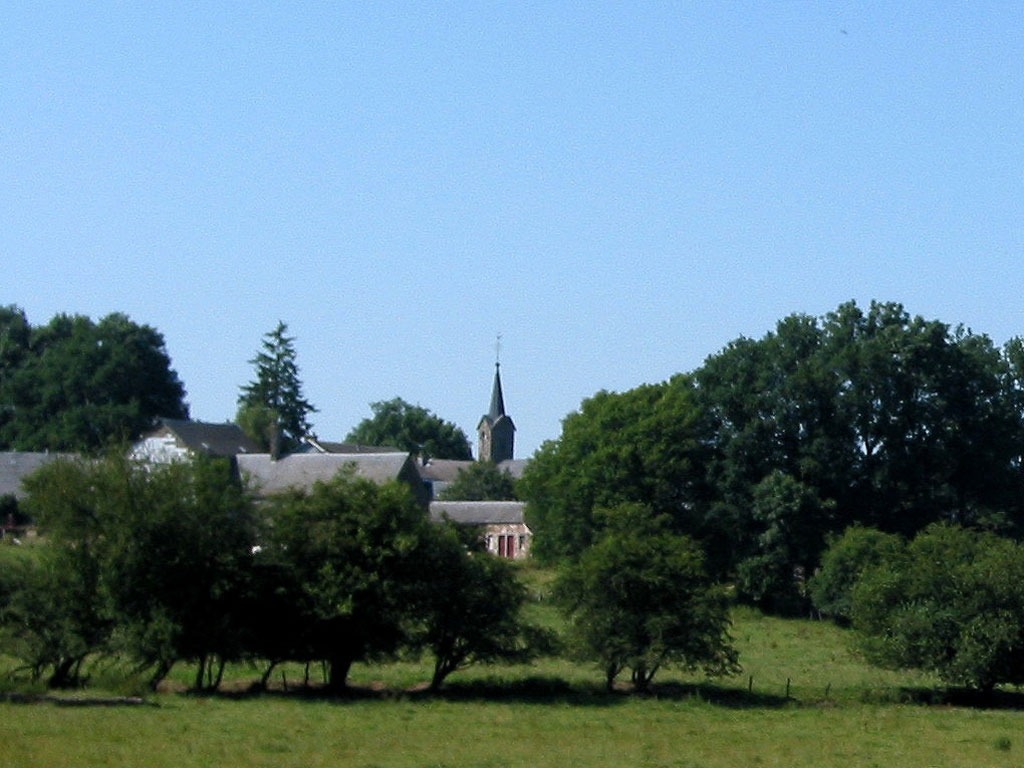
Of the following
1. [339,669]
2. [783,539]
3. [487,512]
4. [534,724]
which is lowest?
[534,724]

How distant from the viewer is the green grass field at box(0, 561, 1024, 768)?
24.8m

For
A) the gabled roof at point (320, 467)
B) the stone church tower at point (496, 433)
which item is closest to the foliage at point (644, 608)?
the gabled roof at point (320, 467)

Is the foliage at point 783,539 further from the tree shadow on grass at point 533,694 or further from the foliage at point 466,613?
the foliage at point 466,613

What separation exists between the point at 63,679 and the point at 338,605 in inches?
264

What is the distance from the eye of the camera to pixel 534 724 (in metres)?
30.3

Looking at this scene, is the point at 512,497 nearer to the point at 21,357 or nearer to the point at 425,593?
the point at 21,357

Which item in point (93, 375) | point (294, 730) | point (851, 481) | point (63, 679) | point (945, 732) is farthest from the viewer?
point (93, 375)

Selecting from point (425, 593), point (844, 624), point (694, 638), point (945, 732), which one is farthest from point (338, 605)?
point (844, 624)

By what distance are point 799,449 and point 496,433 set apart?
93078 millimetres

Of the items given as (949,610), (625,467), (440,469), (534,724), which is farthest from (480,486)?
(534,724)

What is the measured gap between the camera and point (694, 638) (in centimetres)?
3694

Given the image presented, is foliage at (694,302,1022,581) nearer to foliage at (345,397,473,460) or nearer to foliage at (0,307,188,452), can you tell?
foliage at (0,307,188,452)

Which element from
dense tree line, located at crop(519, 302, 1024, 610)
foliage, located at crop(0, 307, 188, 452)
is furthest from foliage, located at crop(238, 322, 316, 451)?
dense tree line, located at crop(519, 302, 1024, 610)

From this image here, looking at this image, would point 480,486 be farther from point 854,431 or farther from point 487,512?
point 854,431
